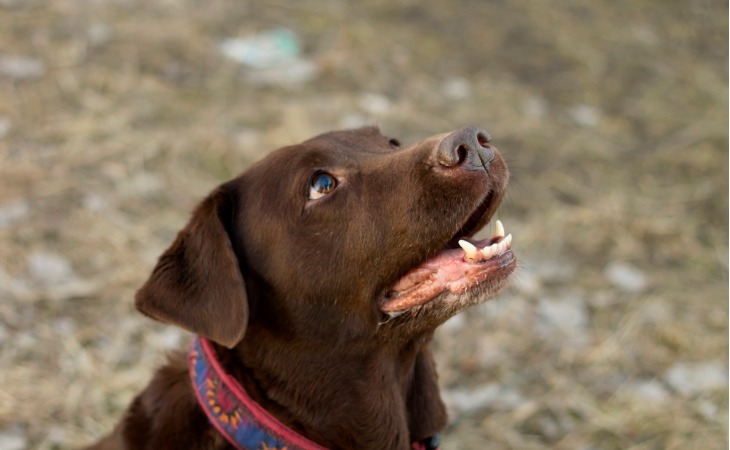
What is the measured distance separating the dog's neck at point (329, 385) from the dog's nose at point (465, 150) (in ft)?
2.46

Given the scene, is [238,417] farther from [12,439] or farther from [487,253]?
[12,439]

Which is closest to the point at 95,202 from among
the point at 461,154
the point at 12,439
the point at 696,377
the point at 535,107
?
the point at 12,439

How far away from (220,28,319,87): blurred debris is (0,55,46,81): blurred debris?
1732 millimetres

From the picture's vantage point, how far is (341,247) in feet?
10.8

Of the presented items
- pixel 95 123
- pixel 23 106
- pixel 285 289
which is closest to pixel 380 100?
pixel 95 123

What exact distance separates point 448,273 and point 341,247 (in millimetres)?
442

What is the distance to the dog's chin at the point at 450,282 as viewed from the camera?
3.07m

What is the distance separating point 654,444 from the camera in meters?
4.79

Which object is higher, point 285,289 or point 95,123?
point 285,289

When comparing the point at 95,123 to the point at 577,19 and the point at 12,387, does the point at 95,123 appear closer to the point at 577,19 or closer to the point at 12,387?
the point at 12,387

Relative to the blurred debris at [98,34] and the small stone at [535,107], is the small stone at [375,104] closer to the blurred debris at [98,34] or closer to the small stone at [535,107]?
the small stone at [535,107]

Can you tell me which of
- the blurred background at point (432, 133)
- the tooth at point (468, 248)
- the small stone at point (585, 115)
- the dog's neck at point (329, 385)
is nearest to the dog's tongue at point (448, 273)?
the tooth at point (468, 248)

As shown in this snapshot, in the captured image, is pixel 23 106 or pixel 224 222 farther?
pixel 23 106

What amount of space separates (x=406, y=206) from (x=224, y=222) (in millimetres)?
814
